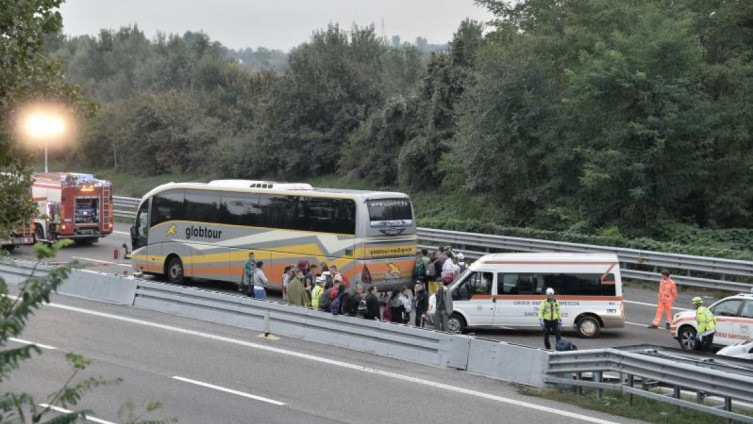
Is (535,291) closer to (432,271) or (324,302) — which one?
(432,271)

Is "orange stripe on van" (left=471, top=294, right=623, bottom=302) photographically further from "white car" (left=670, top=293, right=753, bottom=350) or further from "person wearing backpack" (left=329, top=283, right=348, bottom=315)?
"person wearing backpack" (left=329, top=283, right=348, bottom=315)

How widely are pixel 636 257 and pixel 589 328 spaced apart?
8.74 metres

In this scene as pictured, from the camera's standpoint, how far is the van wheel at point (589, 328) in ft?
72.8

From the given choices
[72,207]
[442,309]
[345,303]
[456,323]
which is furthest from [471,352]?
[72,207]

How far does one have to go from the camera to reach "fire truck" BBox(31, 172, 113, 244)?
36.4m

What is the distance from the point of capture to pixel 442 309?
70.1 feet

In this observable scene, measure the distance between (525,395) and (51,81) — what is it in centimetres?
904

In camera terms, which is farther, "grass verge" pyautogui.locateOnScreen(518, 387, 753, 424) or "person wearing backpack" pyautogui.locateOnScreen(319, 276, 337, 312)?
"person wearing backpack" pyautogui.locateOnScreen(319, 276, 337, 312)

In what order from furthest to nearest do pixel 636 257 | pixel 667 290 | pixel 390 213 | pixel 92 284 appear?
pixel 636 257
pixel 390 213
pixel 92 284
pixel 667 290

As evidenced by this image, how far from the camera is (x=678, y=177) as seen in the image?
114ft

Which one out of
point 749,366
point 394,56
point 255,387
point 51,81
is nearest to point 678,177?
point 749,366

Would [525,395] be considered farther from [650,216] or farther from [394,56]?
[394,56]

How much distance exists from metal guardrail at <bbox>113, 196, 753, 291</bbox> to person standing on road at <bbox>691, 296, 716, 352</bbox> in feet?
26.2

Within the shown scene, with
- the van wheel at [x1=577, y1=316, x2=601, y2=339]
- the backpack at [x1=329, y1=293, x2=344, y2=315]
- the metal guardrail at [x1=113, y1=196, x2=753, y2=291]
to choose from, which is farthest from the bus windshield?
the metal guardrail at [x1=113, y1=196, x2=753, y2=291]
